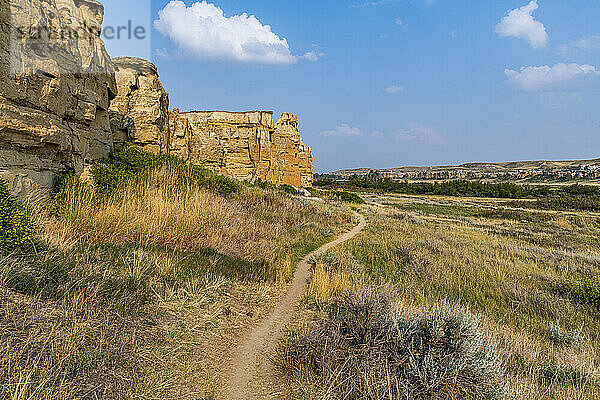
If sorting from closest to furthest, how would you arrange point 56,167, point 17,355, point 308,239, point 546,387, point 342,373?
point 17,355 → point 342,373 → point 546,387 → point 56,167 → point 308,239

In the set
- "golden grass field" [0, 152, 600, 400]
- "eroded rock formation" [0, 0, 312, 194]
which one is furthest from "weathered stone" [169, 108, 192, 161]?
"golden grass field" [0, 152, 600, 400]

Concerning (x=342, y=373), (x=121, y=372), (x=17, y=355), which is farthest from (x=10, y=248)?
(x=342, y=373)

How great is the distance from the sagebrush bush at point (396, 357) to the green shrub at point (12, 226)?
357 centimetres

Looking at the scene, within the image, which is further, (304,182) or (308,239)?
(304,182)

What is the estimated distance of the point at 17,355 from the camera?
86.9 inches

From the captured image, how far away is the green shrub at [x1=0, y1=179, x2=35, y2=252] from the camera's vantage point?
11.8 ft

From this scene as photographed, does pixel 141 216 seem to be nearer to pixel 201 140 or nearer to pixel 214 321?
pixel 214 321

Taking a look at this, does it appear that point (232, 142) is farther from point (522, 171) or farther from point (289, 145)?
point (522, 171)

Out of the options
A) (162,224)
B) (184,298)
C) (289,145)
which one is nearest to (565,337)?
(184,298)

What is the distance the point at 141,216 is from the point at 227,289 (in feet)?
8.92

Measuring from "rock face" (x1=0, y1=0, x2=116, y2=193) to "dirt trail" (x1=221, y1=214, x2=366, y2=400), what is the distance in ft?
14.5

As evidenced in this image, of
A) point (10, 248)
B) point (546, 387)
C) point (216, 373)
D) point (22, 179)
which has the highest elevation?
point (22, 179)

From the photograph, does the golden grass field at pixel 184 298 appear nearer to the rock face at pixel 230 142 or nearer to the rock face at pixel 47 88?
the rock face at pixel 47 88

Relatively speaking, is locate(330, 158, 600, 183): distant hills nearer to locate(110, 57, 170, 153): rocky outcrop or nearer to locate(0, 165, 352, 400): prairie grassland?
locate(110, 57, 170, 153): rocky outcrop
